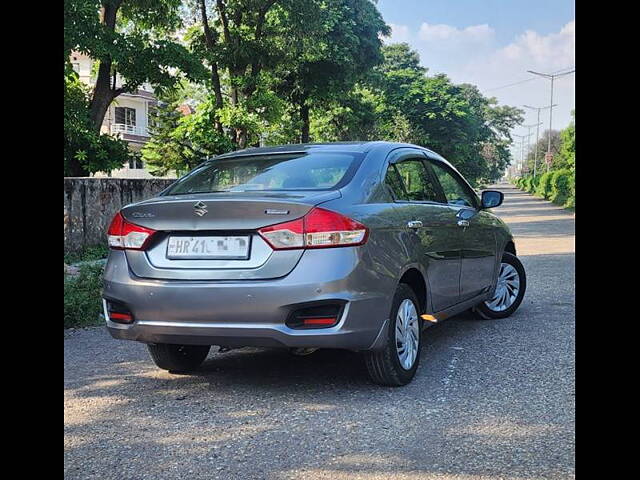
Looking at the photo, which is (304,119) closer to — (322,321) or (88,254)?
(88,254)

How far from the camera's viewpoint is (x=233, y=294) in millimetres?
4258

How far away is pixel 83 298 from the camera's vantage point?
25.6 feet

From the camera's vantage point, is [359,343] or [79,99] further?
[79,99]

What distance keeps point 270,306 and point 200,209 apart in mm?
729

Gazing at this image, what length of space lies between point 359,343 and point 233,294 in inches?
31.3

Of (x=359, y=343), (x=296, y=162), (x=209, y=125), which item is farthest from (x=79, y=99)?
(x=359, y=343)

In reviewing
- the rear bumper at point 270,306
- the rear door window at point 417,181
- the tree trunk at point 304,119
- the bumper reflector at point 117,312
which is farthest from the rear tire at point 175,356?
the tree trunk at point 304,119

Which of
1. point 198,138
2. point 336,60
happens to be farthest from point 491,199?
point 336,60

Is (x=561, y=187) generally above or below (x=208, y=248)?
above

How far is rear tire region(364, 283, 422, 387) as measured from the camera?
4.64 meters

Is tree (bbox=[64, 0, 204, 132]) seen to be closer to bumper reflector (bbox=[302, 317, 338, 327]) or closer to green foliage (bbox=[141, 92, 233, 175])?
green foliage (bbox=[141, 92, 233, 175])

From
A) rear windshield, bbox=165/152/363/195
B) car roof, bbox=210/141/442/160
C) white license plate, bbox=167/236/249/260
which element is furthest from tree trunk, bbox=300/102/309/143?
white license plate, bbox=167/236/249/260

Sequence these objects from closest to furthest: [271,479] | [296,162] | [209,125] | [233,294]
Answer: [271,479]
[233,294]
[296,162]
[209,125]
